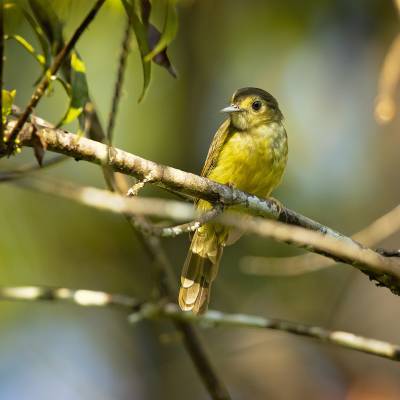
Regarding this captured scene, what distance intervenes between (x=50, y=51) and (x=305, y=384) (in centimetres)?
502

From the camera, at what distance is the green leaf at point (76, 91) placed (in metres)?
2.61

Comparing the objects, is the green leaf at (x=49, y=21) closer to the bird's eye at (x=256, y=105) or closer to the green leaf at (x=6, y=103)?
the green leaf at (x=6, y=103)

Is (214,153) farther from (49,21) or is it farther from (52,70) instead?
(52,70)

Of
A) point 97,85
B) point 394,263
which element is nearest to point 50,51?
point 394,263

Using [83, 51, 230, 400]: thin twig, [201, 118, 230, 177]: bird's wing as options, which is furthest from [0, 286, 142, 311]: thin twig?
[201, 118, 230, 177]: bird's wing

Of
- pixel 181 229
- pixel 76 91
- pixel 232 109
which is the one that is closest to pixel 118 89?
pixel 76 91

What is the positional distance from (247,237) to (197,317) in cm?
391

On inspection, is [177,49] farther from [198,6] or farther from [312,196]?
[312,196]

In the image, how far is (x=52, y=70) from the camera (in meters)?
2.31

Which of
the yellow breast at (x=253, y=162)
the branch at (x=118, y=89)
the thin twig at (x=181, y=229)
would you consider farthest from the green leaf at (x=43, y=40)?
the yellow breast at (x=253, y=162)

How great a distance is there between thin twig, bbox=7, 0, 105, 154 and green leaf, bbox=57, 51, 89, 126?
20cm

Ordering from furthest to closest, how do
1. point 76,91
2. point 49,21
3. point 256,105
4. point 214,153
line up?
point 256,105
point 214,153
point 76,91
point 49,21

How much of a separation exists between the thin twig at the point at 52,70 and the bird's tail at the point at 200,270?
1998 millimetres

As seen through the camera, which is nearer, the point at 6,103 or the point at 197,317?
the point at 6,103
